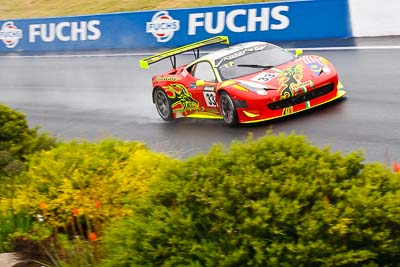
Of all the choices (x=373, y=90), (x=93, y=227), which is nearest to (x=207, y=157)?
(x=93, y=227)

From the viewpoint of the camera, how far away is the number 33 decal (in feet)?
44.4

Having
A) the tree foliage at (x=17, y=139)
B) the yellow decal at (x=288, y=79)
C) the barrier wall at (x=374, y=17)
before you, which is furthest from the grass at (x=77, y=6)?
the tree foliage at (x=17, y=139)

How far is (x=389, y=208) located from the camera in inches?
174

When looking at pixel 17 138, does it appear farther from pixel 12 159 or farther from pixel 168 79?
pixel 168 79

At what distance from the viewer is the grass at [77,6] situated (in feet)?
99.5

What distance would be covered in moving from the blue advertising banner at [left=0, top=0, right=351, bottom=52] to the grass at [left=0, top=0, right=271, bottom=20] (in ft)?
14.9

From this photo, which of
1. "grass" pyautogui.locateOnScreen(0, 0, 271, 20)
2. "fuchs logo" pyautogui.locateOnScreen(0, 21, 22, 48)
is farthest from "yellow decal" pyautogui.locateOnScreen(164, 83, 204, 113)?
"fuchs logo" pyautogui.locateOnScreen(0, 21, 22, 48)

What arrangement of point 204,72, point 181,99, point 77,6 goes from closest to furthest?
1. point 204,72
2. point 181,99
3. point 77,6

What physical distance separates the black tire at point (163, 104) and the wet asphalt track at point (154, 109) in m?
0.18

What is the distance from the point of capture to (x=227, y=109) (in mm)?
13258

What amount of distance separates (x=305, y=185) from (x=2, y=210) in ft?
11.0

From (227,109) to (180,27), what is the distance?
10.4 m

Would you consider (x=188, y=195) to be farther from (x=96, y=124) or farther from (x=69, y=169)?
(x=96, y=124)

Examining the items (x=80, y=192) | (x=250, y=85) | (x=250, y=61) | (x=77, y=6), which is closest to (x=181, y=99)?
(x=250, y=61)
